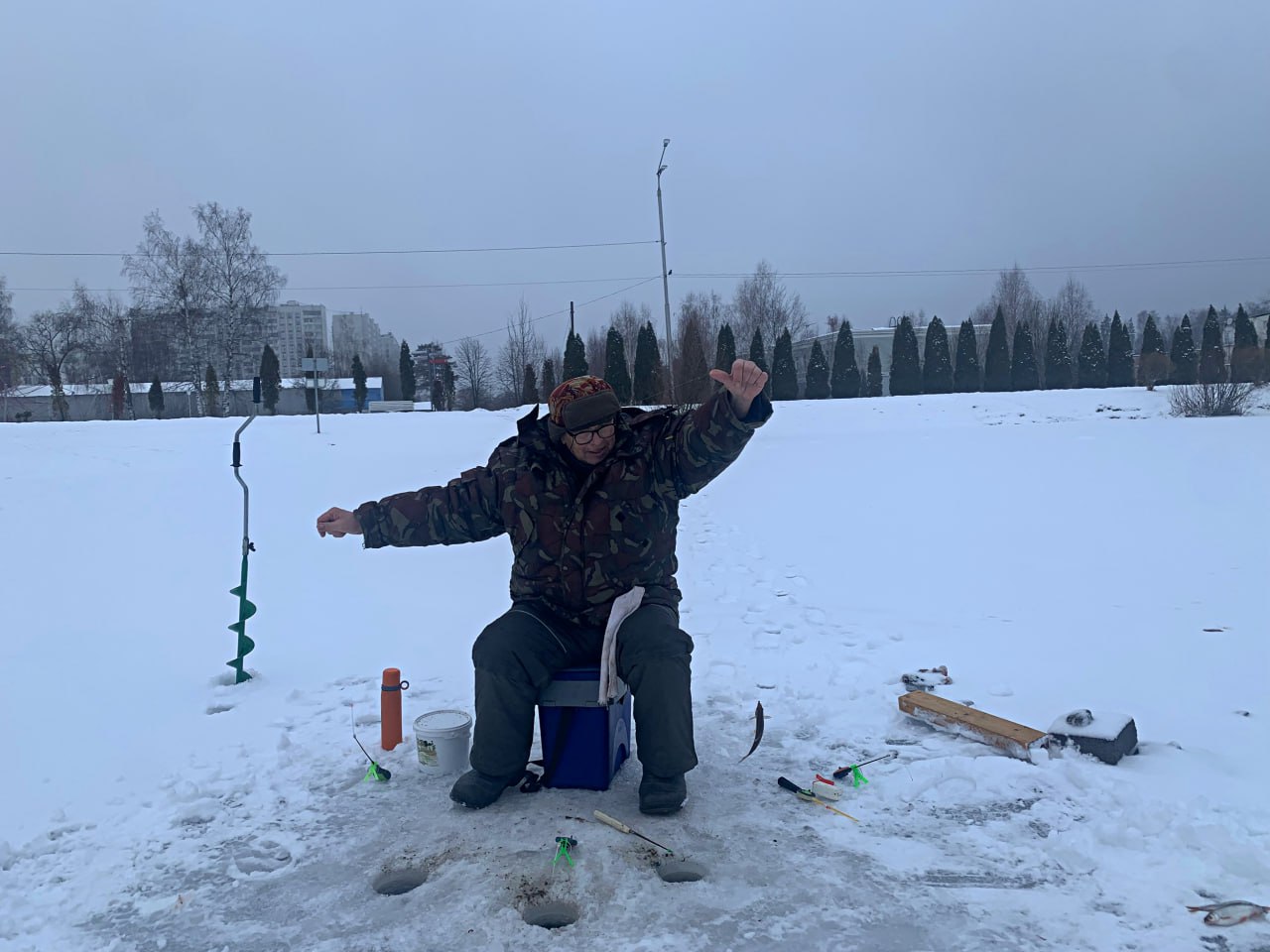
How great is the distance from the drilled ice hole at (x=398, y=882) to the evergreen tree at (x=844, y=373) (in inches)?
1318

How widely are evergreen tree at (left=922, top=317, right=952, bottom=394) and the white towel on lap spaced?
34137 mm

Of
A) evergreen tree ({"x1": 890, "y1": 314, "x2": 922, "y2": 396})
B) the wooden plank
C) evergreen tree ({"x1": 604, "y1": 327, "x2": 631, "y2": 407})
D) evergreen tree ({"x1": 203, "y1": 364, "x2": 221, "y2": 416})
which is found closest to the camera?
the wooden plank

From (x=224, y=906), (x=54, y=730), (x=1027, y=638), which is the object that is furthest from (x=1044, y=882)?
(x=54, y=730)

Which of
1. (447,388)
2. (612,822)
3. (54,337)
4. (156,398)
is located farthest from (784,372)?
(54,337)

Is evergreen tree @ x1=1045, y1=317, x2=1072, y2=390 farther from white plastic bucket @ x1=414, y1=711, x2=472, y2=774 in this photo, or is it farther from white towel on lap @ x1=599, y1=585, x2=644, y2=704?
white plastic bucket @ x1=414, y1=711, x2=472, y2=774

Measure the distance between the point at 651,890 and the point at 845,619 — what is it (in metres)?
3.60

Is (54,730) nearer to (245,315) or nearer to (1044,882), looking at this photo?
(1044,882)

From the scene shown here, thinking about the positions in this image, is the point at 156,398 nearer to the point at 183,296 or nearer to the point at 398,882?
the point at 183,296

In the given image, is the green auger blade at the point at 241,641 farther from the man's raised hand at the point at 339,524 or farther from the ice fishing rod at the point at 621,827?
the ice fishing rod at the point at 621,827

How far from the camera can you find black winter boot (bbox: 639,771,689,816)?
9.59 ft

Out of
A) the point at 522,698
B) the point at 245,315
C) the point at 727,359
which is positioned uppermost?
the point at 245,315

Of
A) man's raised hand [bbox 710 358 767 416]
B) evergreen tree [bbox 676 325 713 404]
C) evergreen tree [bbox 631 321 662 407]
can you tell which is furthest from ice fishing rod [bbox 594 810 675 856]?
evergreen tree [bbox 631 321 662 407]

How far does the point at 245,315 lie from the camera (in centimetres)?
3297

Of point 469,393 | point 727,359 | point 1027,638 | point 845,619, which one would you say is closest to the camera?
point 1027,638
